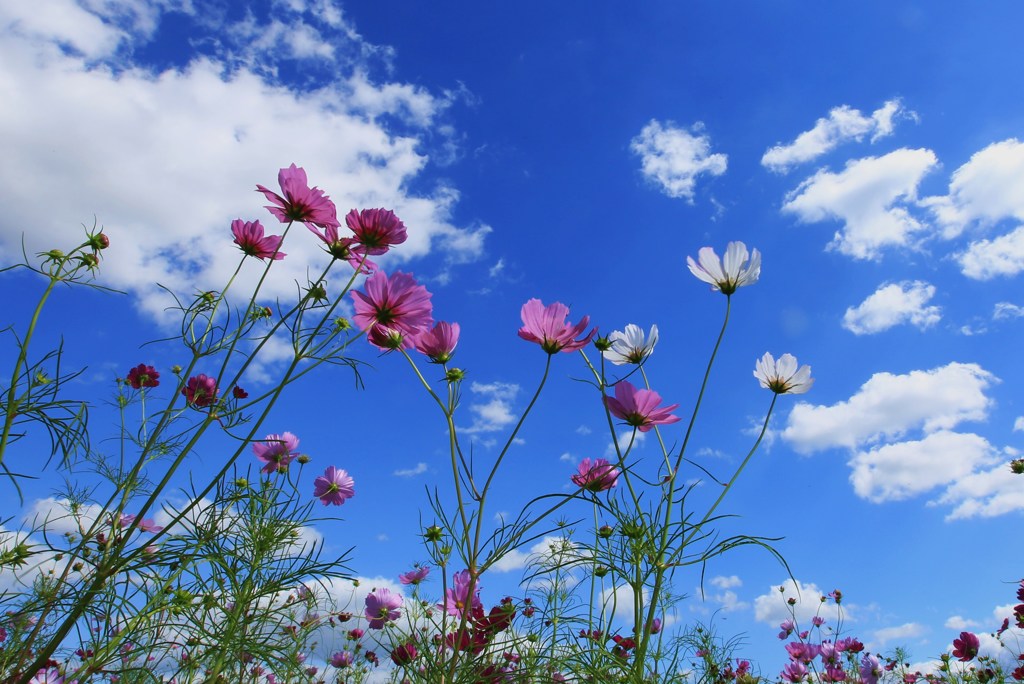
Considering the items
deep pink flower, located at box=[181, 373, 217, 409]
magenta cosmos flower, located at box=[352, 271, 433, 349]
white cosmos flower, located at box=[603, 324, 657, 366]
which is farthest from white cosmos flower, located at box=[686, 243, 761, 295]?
deep pink flower, located at box=[181, 373, 217, 409]

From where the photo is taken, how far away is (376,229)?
4.22ft

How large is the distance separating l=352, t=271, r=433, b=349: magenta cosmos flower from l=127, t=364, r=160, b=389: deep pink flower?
124cm

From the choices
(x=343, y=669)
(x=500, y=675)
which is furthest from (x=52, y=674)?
(x=343, y=669)

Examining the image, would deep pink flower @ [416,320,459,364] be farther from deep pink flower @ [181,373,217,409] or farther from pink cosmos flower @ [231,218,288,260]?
deep pink flower @ [181,373,217,409]

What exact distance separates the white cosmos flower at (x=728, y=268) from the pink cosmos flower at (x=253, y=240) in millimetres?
909

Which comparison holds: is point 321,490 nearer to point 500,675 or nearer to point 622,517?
point 500,675

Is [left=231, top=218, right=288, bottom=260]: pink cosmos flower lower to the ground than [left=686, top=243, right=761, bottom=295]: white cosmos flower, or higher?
higher

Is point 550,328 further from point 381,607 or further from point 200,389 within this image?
point 381,607

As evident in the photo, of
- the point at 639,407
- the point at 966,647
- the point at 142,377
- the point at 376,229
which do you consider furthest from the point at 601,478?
the point at 966,647

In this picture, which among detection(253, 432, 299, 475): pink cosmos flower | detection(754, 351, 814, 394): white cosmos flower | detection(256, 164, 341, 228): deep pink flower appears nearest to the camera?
detection(256, 164, 341, 228): deep pink flower

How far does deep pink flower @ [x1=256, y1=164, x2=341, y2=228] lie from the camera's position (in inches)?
49.6

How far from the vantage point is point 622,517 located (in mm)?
1293

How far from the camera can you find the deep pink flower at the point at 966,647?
106 inches

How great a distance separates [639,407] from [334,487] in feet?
3.48
